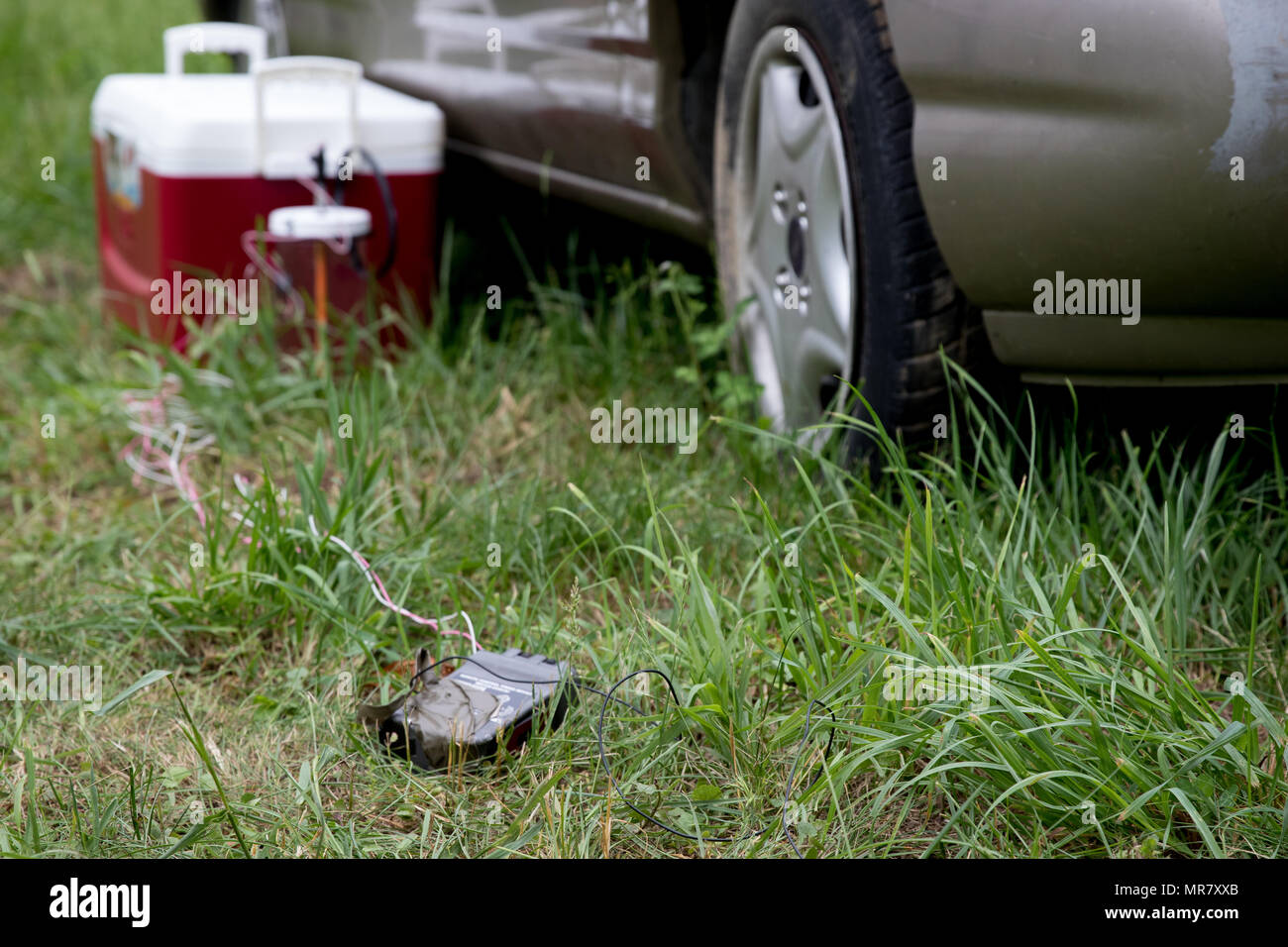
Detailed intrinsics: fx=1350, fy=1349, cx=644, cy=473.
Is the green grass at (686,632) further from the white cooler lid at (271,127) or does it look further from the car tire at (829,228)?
the white cooler lid at (271,127)

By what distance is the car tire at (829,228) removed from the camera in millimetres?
1840

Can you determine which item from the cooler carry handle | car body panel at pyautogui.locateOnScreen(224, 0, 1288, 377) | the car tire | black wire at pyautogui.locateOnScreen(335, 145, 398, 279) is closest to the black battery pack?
the car tire

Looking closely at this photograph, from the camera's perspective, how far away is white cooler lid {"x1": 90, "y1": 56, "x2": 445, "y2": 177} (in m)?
2.74

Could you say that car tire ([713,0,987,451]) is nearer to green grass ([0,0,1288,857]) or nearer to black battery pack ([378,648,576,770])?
green grass ([0,0,1288,857])

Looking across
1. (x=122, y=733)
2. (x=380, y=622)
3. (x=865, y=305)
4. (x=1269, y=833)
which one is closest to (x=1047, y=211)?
(x=865, y=305)

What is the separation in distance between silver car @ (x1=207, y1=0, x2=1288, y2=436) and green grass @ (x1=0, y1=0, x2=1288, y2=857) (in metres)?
0.14

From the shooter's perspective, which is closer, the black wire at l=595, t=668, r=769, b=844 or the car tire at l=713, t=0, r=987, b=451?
the black wire at l=595, t=668, r=769, b=844

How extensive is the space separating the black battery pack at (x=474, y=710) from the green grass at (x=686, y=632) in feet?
0.10

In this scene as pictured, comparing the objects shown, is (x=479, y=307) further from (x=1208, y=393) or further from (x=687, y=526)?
(x=1208, y=393)

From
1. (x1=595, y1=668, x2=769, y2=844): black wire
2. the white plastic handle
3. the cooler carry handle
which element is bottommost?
(x1=595, y1=668, x2=769, y2=844): black wire

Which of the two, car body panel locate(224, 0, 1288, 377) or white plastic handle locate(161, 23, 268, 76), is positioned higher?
white plastic handle locate(161, 23, 268, 76)

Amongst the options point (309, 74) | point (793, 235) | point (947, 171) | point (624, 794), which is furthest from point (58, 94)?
point (624, 794)

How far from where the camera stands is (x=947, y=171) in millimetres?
1711

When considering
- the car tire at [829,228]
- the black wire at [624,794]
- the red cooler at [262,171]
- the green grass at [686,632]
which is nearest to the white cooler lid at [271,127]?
the red cooler at [262,171]
